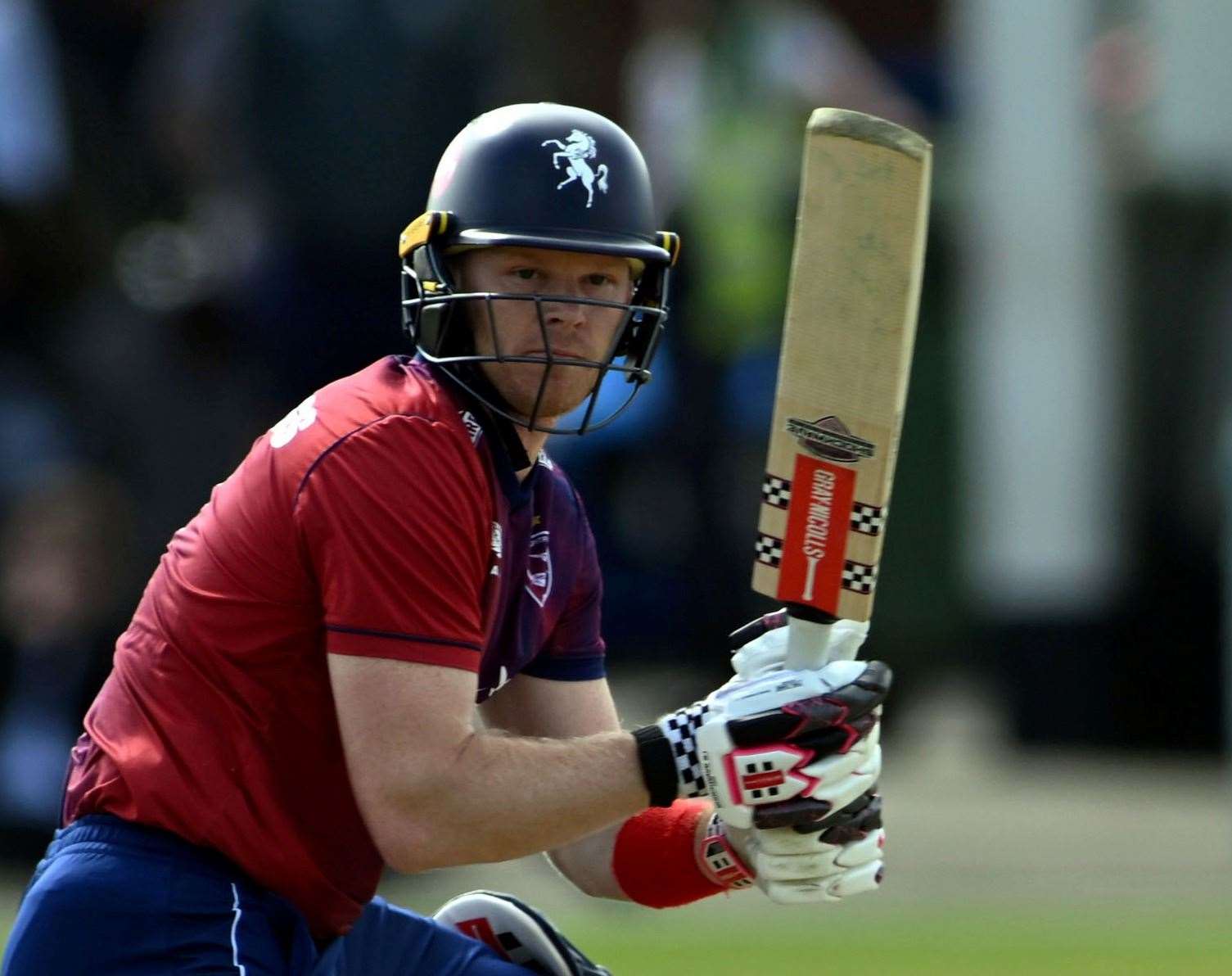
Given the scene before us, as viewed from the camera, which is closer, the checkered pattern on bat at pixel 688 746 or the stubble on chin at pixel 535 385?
the checkered pattern on bat at pixel 688 746

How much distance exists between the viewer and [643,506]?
10.0 metres

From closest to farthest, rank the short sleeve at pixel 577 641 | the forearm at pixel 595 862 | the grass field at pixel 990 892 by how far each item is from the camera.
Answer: the short sleeve at pixel 577 641 → the forearm at pixel 595 862 → the grass field at pixel 990 892

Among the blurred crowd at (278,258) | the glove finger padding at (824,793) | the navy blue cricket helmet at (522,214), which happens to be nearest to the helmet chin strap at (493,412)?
the navy blue cricket helmet at (522,214)

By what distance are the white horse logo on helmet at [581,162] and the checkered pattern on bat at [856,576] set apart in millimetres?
754

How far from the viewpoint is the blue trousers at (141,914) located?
3.77 metres

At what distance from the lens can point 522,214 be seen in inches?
159

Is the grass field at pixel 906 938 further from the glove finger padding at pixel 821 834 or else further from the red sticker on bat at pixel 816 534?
the red sticker on bat at pixel 816 534

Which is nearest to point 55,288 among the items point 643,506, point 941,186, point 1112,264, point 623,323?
point 643,506

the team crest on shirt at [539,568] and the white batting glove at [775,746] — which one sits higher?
the team crest on shirt at [539,568]

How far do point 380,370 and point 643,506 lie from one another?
238 inches

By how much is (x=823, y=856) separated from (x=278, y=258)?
5970 millimetres

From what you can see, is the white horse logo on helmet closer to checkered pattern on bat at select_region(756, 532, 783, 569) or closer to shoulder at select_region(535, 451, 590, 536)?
shoulder at select_region(535, 451, 590, 536)

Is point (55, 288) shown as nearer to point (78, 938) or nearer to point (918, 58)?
point (918, 58)

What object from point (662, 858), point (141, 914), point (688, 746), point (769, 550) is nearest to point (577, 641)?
point (662, 858)
